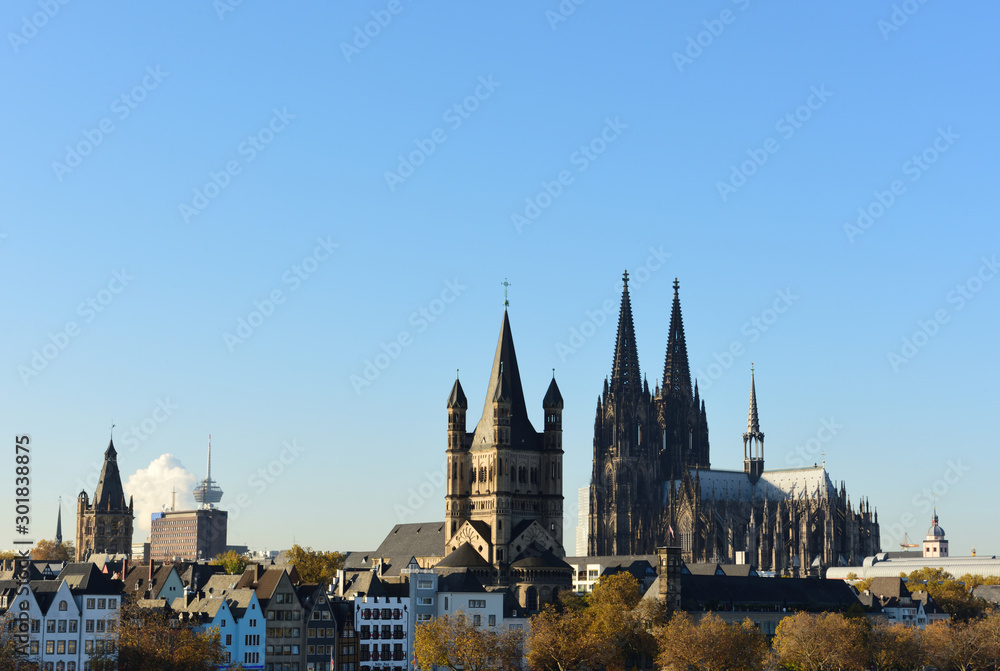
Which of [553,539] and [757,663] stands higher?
[553,539]

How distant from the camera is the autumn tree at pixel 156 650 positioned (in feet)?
384

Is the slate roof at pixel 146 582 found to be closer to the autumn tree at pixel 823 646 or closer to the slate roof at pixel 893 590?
the autumn tree at pixel 823 646

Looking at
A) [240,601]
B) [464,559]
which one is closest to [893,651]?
[464,559]

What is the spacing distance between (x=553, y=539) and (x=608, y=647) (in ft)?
179

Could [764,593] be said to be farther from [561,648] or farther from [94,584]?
[94,584]

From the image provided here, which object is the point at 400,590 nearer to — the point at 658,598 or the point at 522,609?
the point at 522,609

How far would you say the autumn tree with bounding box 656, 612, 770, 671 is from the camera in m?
138

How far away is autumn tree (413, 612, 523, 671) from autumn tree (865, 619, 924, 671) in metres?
35.2

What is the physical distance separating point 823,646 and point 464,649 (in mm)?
34362

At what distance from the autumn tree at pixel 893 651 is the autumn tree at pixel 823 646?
1366mm

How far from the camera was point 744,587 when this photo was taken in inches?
7057

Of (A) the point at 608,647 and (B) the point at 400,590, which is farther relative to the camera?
(B) the point at 400,590

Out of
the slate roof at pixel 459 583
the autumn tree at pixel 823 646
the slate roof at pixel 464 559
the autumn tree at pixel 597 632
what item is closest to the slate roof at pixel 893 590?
the autumn tree at pixel 597 632

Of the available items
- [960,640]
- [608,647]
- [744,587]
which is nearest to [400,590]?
[608,647]
